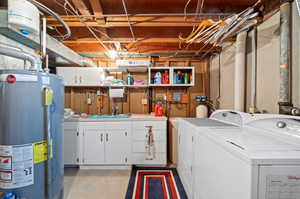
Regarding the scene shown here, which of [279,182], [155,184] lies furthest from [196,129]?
[155,184]

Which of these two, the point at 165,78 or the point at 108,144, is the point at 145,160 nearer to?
the point at 108,144

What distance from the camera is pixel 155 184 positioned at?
2.13 m

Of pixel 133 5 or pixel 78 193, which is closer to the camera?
pixel 133 5

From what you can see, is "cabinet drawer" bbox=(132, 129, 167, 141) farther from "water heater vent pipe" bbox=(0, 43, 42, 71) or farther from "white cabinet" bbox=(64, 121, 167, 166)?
"water heater vent pipe" bbox=(0, 43, 42, 71)

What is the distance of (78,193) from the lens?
6.46 feet

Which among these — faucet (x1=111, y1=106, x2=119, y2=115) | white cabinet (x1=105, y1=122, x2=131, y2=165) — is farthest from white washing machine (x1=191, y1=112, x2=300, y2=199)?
faucet (x1=111, y1=106, x2=119, y2=115)

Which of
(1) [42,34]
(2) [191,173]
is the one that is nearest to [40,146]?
(1) [42,34]

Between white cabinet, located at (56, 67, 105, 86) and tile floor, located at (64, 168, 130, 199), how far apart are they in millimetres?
1789

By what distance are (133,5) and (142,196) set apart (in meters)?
2.58

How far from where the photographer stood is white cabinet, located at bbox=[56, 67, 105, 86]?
2.96 metres

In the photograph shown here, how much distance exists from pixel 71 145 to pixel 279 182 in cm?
292

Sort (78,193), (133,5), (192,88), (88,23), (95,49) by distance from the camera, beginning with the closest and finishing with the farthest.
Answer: (133,5) → (88,23) → (78,193) → (95,49) → (192,88)

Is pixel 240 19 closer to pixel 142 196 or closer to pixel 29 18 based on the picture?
pixel 29 18

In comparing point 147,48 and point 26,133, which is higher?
point 147,48
